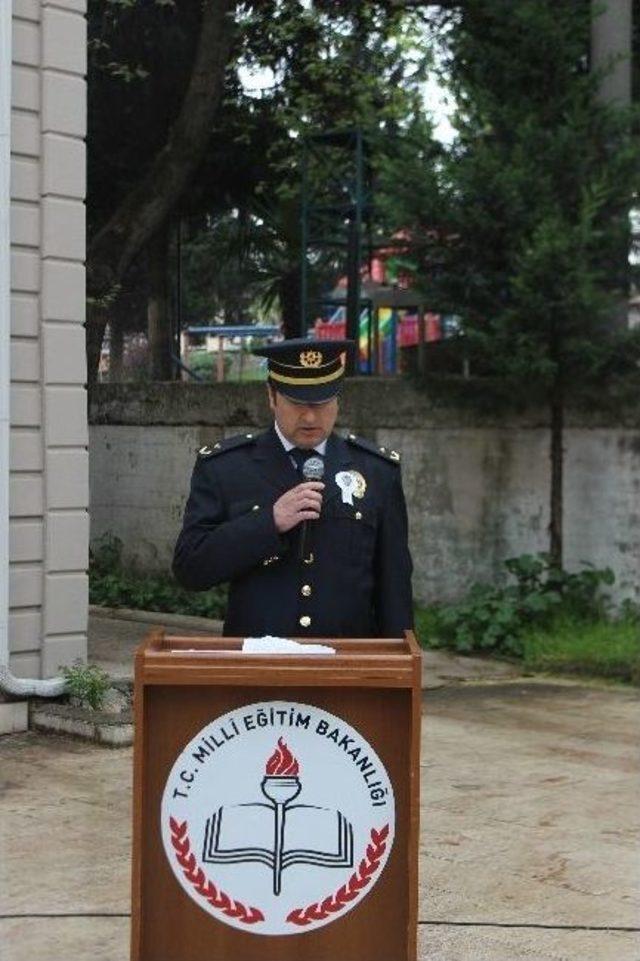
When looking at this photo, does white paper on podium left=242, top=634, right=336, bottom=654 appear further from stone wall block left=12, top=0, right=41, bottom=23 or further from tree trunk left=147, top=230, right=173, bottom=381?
tree trunk left=147, top=230, right=173, bottom=381

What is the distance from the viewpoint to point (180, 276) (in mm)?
14312

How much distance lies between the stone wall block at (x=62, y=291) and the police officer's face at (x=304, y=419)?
369cm

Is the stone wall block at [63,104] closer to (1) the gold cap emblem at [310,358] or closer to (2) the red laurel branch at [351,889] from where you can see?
(1) the gold cap emblem at [310,358]

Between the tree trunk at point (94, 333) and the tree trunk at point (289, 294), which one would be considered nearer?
the tree trunk at point (94, 333)

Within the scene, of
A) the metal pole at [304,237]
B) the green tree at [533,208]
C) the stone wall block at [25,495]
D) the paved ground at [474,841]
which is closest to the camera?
the paved ground at [474,841]

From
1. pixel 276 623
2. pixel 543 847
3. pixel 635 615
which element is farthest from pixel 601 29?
pixel 276 623

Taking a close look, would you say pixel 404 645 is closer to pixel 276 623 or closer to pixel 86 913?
pixel 276 623

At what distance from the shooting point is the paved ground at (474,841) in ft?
15.6

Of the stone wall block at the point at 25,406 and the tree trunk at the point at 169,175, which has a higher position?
the tree trunk at the point at 169,175

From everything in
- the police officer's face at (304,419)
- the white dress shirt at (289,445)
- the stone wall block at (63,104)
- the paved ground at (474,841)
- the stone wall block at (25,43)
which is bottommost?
the paved ground at (474,841)

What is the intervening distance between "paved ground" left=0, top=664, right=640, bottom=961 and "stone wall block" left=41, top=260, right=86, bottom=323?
2.16 meters

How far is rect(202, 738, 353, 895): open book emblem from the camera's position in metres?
3.47

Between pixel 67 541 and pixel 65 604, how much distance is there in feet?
1.07

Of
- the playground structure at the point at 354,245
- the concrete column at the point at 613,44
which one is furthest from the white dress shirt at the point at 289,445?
the playground structure at the point at 354,245
